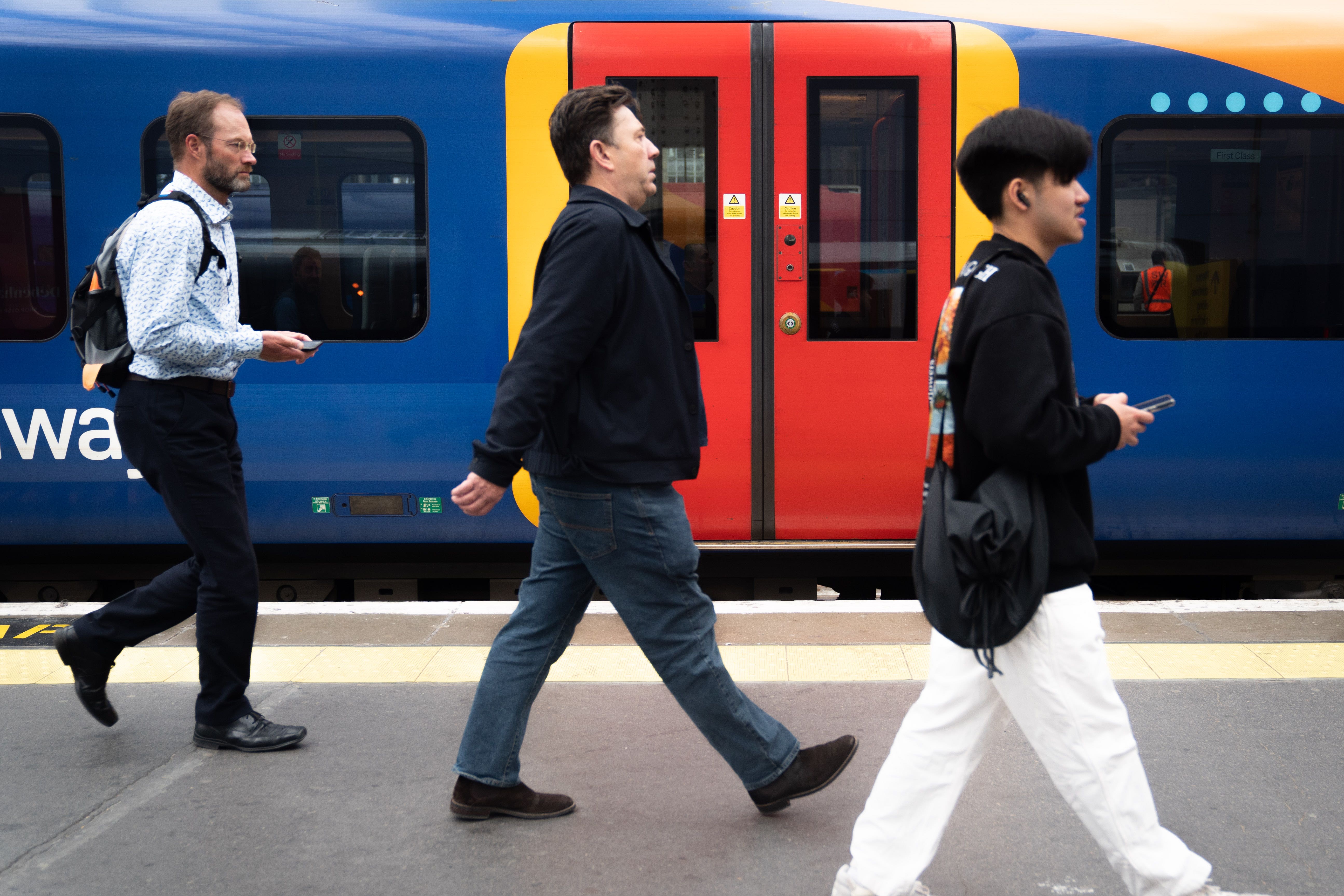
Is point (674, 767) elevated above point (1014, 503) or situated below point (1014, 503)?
below

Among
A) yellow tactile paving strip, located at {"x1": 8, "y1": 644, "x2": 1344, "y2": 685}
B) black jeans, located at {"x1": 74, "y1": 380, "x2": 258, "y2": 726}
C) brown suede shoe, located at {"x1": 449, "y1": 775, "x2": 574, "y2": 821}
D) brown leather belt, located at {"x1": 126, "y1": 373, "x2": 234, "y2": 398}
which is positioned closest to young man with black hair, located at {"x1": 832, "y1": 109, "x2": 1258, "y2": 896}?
brown suede shoe, located at {"x1": 449, "y1": 775, "x2": 574, "y2": 821}

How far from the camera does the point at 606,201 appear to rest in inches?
108

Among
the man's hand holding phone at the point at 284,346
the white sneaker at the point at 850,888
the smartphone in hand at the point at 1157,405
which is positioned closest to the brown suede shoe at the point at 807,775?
the white sneaker at the point at 850,888

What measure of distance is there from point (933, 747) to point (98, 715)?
8.32ft

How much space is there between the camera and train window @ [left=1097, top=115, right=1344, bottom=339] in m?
5.29

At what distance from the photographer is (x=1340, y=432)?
5.31 metres

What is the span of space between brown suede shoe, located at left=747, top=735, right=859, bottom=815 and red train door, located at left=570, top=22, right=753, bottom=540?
2.43 metres

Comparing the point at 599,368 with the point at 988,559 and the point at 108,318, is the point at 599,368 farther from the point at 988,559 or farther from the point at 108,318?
the point at 108,318

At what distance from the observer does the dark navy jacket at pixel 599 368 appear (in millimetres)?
2586

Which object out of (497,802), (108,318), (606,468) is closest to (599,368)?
(606,468)

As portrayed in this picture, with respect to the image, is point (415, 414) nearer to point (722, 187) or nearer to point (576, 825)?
point (722, 187)

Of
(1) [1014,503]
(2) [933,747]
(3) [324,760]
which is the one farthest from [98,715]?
(1) [1014,503]

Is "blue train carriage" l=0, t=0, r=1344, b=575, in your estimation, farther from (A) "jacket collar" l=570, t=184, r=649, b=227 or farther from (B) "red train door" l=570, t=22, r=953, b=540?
(A) "jacket collar" l=570, t=184, r=649, b=227

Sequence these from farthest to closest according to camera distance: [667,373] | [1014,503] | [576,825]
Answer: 1. [576,825]
2. [667,373]
3. [1014,503]
